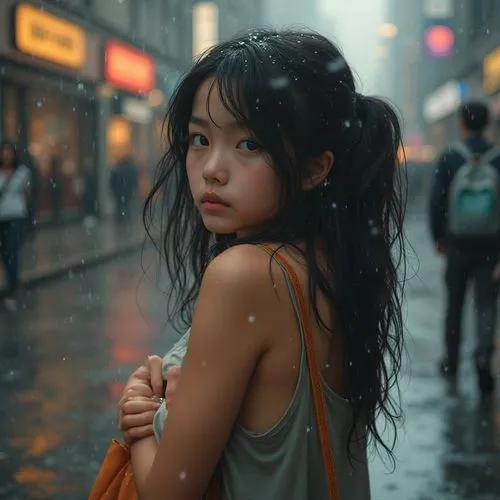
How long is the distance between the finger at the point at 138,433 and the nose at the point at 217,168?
481 millimetres

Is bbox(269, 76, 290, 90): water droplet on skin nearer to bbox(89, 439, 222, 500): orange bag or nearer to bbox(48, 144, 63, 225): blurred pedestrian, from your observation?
bbox(89, 439, 222, 500): orange bag

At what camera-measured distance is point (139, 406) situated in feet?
6.24

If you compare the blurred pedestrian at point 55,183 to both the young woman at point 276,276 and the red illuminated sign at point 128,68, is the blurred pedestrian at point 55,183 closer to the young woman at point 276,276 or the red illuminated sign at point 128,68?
the red illuminated sign at point 128,68

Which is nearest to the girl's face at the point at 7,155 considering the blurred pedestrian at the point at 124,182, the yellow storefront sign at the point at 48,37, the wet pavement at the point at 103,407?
the wet pavement at the point at 103,407

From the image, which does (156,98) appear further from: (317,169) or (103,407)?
(317,169)

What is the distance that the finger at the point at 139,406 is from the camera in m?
1.90

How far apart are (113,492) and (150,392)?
0.20 meters

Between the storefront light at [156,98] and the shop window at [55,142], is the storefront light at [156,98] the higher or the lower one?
the higher one

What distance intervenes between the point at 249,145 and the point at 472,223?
18.2 ft

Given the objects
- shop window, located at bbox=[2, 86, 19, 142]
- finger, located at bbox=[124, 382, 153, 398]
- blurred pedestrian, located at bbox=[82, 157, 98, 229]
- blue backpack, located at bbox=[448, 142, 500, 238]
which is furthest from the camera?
blurred pedestrian, located at bbox=[82, 157, 98, 229]

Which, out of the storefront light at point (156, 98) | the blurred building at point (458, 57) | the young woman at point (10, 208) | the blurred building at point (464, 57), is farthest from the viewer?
the storefront light at point (156, 98)

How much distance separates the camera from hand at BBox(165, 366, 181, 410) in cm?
185

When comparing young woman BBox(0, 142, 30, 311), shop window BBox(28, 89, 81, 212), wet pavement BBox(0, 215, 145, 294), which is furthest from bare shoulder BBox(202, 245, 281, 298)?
shop window BBox(28, 89, 81, 212)

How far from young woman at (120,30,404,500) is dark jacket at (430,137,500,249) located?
17.4 ft
